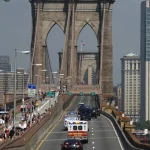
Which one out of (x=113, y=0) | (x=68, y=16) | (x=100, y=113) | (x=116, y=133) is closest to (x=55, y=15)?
(x=68, y=16)

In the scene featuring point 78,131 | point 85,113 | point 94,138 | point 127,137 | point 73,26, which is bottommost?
point 94,138

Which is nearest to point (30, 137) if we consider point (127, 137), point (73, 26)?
point (127, 137)

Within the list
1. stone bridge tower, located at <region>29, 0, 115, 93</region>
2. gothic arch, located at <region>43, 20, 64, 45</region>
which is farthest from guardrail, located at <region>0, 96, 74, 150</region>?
gothic arch, located at <region>43, 20, 64, 45</region>

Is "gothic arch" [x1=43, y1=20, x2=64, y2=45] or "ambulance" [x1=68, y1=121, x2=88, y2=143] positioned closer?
"ambulance" [x1=68, y1=121, x2=88, y2=143]

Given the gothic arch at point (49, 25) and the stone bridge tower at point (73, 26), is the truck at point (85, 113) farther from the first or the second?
the gothic arch at point (49, 25)

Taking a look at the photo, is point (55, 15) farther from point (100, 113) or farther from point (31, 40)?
point (100, 113)

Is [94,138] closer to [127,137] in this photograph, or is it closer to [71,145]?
[127,137]

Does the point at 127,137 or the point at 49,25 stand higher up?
the point at 49,25

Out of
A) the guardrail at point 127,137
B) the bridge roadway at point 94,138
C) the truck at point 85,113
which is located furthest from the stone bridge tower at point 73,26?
the bridge roadway at point 94,138

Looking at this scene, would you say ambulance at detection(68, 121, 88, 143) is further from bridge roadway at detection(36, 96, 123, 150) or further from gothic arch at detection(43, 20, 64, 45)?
gothic arch at detection(43, 20, 64, 45)
